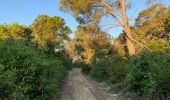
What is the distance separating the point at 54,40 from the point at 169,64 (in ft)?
81.9

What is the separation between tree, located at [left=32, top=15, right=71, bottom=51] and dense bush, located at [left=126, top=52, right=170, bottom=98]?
19847mm

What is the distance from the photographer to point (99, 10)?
25.5 meters

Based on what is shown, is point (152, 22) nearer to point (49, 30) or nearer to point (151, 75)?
point (49, 30)

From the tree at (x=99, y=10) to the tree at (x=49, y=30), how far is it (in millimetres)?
7669

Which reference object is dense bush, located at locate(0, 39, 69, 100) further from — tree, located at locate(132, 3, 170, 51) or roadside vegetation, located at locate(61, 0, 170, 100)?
tree, located at locate(132, 3, 170, 51)

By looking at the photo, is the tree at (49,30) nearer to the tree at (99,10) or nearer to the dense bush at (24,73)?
the tree at (99,10)

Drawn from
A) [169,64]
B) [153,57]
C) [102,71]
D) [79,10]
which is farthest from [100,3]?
[169,64]

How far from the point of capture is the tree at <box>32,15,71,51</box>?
33688 mm

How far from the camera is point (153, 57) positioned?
13.1 m

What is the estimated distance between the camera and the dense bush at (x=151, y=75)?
35.1ft

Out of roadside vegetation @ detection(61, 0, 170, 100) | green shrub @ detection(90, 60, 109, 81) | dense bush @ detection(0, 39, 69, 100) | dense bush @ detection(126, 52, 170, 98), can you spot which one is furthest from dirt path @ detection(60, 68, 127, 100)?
dense bush @ detection(0, 39, 69, 100)

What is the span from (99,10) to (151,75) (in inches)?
588

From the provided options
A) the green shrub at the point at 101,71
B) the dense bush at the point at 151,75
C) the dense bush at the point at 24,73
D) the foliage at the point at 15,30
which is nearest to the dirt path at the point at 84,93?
the dense bush at the point at 151,75

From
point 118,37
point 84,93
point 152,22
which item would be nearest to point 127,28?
point 152,22
